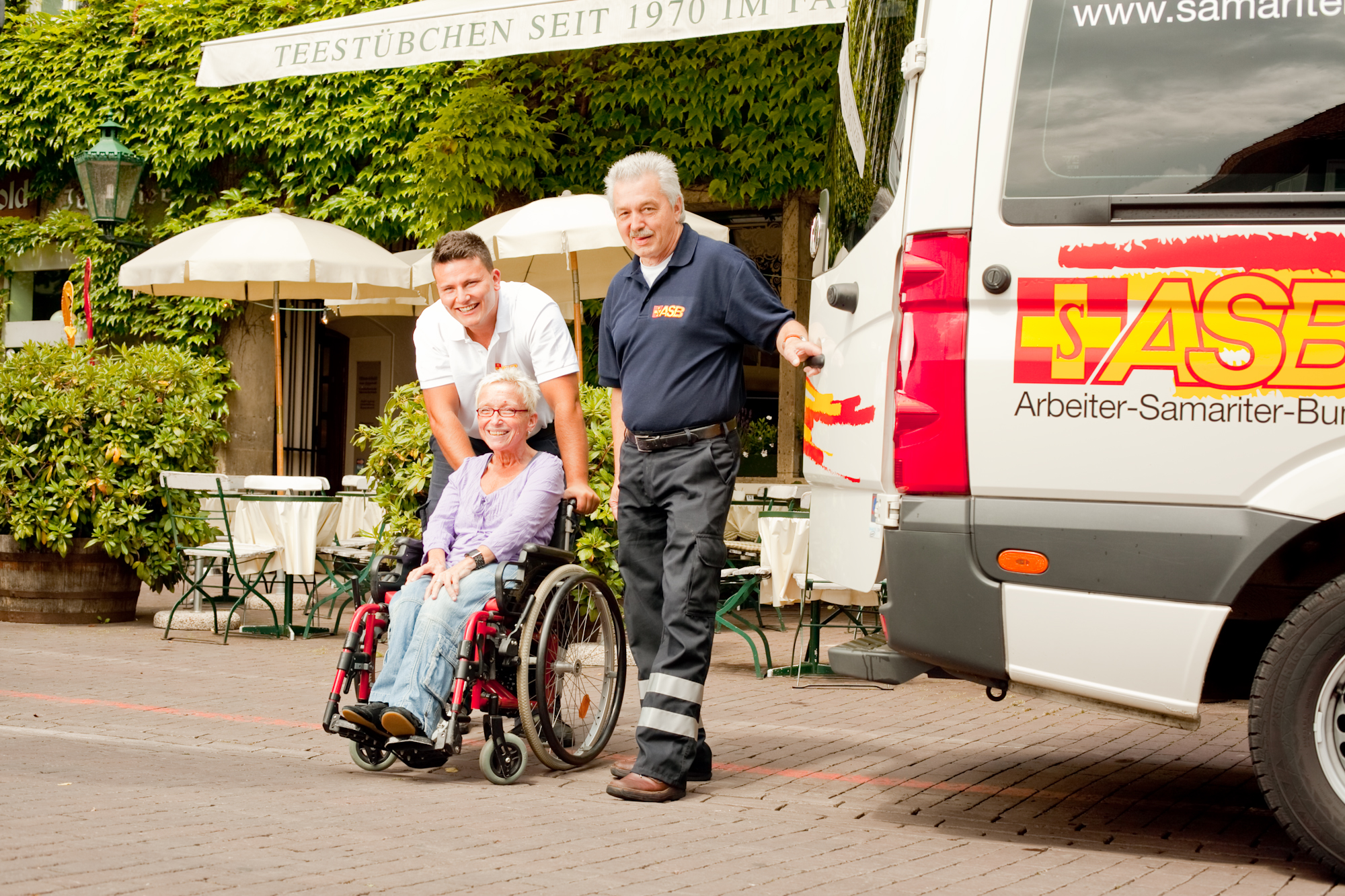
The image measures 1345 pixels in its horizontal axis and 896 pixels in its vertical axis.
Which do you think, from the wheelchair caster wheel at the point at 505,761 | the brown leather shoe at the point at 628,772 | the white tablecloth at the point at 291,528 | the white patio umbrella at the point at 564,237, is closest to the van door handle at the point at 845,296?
the brown leather shoe at the point at 628,772

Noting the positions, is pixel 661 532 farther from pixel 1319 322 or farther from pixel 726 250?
pixel 1319 322

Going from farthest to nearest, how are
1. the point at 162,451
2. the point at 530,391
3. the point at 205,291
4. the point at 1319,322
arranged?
1. the point at 205,291
2. the point at 162,451
3. the point at 530,391
4. the point at 1319,322

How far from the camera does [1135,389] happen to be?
3512 mm

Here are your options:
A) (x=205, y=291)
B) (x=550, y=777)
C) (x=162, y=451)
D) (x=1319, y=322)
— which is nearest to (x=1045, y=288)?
(x=1319, y=322)

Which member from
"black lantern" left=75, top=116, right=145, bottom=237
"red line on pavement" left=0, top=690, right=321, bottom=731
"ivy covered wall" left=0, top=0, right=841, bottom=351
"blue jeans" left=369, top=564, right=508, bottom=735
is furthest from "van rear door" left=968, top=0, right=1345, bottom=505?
"black lantern" left=75, top=116, right=145, bottom=237

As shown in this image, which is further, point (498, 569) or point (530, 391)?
point (530, 391)

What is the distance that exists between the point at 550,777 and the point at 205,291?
23.9 ft

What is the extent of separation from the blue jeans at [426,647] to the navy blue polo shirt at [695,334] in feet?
2.57

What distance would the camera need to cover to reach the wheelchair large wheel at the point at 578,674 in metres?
4.71

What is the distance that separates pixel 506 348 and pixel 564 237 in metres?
3.77

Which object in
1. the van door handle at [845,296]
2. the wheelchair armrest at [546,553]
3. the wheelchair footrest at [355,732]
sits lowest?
the wheelchair footrest at [355,732]

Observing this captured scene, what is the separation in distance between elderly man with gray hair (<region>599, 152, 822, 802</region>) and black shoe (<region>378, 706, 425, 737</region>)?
640 mm

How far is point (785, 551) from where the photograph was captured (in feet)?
24.8

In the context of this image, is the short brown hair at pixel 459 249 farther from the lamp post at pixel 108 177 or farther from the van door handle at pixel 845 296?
the lamp post at pixel 108 177
